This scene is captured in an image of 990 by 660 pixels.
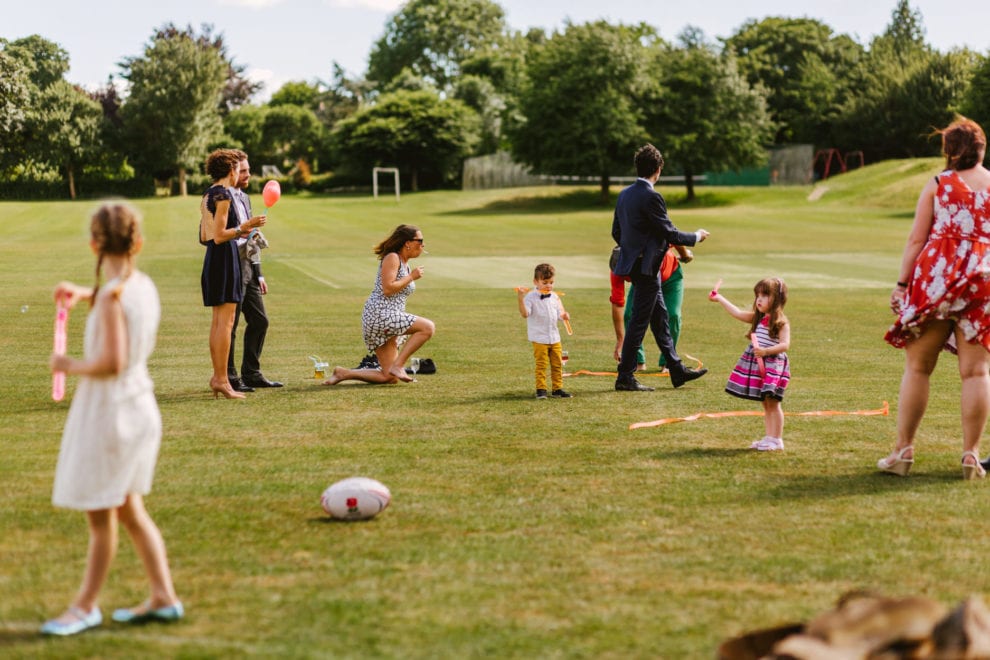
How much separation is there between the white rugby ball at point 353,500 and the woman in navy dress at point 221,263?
A: 431cm

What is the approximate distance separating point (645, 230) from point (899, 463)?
429cm

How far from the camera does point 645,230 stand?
11.4 metres

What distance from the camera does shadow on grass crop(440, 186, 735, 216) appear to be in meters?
65.3

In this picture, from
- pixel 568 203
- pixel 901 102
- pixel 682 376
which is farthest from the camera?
pixel 901 102

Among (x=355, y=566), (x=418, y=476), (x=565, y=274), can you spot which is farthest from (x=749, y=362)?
(x=565, y=274)

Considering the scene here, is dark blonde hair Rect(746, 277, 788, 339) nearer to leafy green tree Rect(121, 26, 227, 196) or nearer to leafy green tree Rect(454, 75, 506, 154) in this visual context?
leafy green tree Rect(121, 26, 227, 196)

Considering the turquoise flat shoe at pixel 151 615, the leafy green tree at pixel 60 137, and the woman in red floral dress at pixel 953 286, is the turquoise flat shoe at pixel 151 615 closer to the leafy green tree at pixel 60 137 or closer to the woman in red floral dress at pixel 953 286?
the woman in red floral dress at pixel 953 286

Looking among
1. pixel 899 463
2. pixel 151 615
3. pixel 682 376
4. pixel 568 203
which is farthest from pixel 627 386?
pixel 568 203

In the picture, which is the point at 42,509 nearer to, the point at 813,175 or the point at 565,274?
the point at 565,274

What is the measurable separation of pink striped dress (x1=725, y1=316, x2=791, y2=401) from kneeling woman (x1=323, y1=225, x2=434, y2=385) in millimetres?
4227

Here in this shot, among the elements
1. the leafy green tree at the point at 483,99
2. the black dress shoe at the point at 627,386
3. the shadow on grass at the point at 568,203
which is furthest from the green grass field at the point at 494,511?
the leafy green tree at the point at 483,99

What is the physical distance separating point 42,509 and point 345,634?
2.84m

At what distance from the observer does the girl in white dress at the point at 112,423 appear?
4.57 metres

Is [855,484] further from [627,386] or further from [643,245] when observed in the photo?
[643,245]
